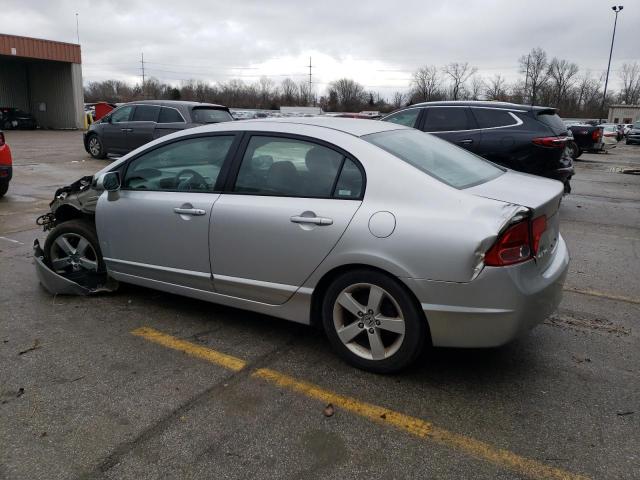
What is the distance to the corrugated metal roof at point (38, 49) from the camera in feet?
95.9

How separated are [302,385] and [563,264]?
180 cm

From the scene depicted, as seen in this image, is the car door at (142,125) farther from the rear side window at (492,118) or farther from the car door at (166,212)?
the car door at (166,212)

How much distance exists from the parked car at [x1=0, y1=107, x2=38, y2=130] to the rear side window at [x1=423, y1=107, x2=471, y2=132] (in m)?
→ 31.3

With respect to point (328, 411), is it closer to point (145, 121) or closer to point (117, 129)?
point (145, 121)

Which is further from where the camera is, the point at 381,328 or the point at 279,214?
the point at 279,214

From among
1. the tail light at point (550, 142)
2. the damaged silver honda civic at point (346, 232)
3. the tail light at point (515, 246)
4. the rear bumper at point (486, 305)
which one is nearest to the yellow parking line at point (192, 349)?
the damaged silver honda civic at point (346, 232)

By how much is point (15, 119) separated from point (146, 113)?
23807mm

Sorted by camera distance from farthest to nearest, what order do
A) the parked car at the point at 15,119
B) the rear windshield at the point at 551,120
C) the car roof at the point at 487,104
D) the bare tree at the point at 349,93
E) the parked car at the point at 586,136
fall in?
the bare tree at the point at 349,93 → the parked car at the point at 15,119 → the parked car at the point at 586,136 → the car roof at the point at 487,104 → the rear windshield at the point at 551,120

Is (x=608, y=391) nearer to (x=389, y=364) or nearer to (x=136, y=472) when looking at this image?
(x=389, y=364)

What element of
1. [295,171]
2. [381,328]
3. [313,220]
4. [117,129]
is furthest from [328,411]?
[117,129]

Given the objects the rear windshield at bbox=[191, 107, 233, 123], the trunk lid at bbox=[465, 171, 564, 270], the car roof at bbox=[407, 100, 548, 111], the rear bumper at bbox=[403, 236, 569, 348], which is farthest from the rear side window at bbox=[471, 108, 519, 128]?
the rear windshield at bbox=[191, 107, 233, 123]

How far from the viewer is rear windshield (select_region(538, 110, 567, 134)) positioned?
8.09 m

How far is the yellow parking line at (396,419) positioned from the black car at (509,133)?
5998 millimetres

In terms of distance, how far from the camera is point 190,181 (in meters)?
4.01
